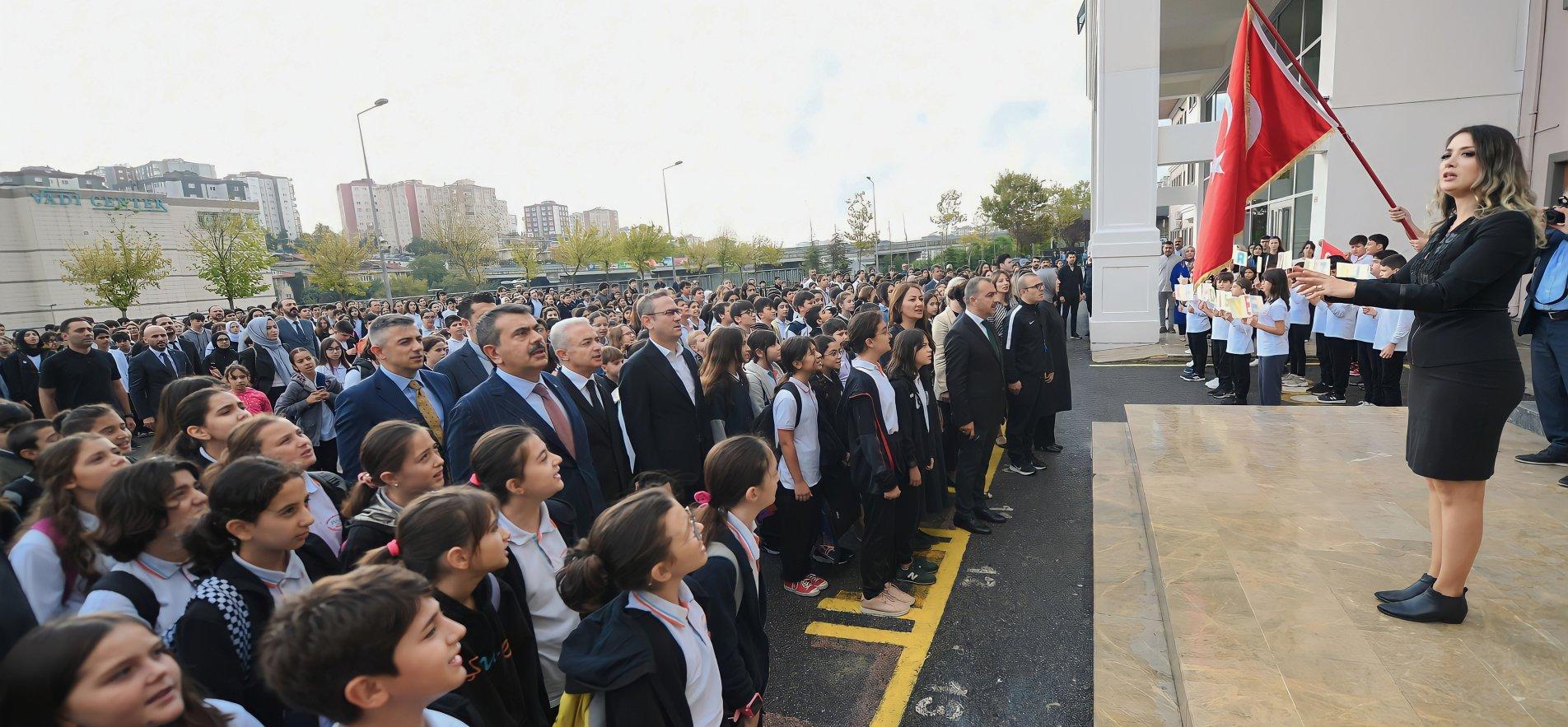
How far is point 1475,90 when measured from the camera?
35.9 feet

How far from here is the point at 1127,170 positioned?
12789 millimetres

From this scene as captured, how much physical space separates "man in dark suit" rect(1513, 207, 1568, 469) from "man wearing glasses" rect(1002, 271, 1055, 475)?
3.35 metres

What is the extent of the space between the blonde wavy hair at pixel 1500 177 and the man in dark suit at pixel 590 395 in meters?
4.05

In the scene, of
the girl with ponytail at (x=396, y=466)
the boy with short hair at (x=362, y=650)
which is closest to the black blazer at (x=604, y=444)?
the girl with ponytail at (x=396, y=466)

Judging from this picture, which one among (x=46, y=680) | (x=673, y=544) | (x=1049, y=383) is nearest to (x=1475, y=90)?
(x=1049, y=383)

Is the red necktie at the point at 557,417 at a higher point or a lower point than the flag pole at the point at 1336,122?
lower

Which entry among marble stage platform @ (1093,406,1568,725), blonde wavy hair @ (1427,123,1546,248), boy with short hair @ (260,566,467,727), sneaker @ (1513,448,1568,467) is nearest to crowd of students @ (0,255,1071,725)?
boy with short hair @ (260,566,467,727)

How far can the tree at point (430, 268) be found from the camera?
56678mm

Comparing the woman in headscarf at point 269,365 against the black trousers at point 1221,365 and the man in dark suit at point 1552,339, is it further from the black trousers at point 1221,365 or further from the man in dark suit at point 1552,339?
the man in dark suit at point 1552,339

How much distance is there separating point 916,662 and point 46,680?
3.29 meters

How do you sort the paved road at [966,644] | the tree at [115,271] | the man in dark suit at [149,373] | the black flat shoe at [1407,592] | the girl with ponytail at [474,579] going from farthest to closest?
1. the tree at [115,271]
2. the man in dark suit at [149,373]
3. the paved road at [966,644]
4. the black flat shoe at [1407,592]
5. the girl with ponytail at [474,579]

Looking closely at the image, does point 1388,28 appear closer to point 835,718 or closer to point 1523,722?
point 1523,722

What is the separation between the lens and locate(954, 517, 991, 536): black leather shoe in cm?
528


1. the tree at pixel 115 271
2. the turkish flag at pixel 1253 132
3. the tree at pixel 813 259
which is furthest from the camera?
the tree at pixel 813 259
